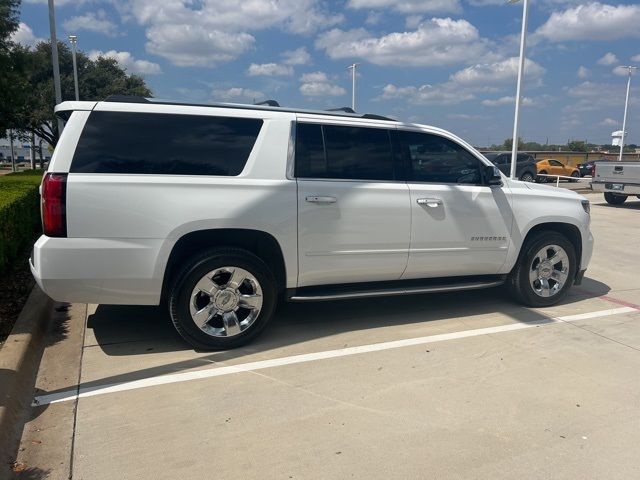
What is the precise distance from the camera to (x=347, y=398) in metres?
3.67

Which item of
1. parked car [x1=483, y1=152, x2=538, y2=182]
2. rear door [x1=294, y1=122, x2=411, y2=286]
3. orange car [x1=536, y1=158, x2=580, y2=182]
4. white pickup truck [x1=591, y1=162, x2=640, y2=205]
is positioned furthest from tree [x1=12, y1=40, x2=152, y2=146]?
rear door [x1=294, y1=122, x2=411, y2=286]

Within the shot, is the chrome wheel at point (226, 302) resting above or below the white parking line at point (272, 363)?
above

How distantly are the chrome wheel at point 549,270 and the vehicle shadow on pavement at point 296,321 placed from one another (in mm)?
307

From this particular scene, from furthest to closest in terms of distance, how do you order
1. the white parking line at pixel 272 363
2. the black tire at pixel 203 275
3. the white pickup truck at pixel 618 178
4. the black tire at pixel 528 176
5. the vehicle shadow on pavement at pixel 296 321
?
the black tire at pixel 528 176 → the white pickup truck at pixel 618 178 → the vehicle shadow on pavement at pixel 296 321 → the black tire at pixel 203 275 → the white parking line at pixel 272 363

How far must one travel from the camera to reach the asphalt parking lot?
A: 2951mm

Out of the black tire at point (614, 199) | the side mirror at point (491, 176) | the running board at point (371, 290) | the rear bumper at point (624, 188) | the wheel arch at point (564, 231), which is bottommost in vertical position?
the running board at point (371, 290)

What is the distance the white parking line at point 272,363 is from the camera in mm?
3713

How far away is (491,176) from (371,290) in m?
1.68

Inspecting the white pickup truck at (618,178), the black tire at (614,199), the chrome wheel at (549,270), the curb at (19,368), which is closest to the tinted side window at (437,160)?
the chrome wheel at (549,270)

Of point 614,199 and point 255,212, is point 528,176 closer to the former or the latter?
point 614,199

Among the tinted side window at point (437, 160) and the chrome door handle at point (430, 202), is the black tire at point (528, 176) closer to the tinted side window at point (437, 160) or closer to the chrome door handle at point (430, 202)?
the tinted side window at point (437, 160)

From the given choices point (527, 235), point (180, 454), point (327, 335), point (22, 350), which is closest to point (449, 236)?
point (527, 235)

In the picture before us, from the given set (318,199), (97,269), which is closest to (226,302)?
(97,269)

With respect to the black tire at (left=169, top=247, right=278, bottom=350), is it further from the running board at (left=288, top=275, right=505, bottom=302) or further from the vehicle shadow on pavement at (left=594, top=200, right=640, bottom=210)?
the vehicle shadow on pavement at (left=594, top=200, right=640, bottom=210)
